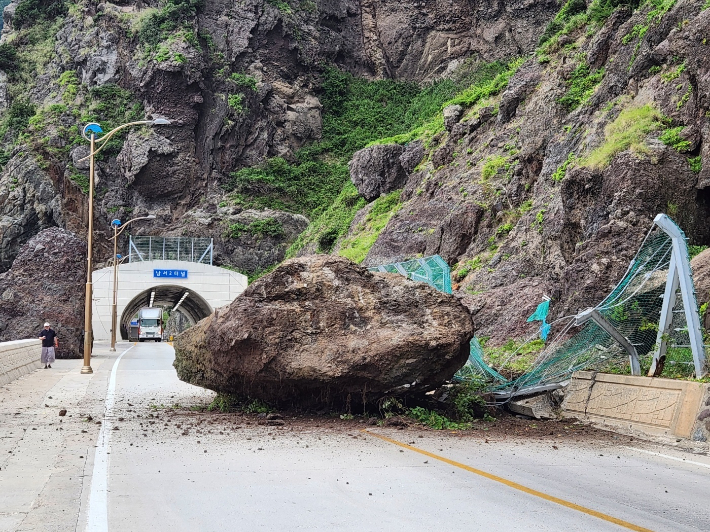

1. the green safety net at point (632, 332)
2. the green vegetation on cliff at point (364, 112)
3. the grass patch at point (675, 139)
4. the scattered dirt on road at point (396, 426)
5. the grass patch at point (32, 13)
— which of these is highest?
the grass patch at point (32, 13)

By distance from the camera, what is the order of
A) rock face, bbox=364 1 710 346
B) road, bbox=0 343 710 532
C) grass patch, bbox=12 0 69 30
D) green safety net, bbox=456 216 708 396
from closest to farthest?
1. road, bbox=0 343 710 532
2. green safety net, bbox=456 216 708 396
3. rock face, bbox=364 1 710 346
4. grass patch, bbox=12 0 69 30

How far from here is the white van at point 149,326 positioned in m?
68.2

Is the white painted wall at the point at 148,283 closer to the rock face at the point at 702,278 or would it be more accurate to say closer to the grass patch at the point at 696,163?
the grass patch at the point at 696,163

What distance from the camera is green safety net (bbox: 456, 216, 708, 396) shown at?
10.9 meters

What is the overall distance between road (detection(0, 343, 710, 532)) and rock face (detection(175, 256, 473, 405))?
619 mm

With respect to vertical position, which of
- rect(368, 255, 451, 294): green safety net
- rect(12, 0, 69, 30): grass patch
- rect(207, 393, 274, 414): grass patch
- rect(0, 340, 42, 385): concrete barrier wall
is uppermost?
rect(12, 0, 69, 30): grass patch

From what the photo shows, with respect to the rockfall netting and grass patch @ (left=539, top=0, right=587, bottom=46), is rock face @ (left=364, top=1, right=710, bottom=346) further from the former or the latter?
grass patch @ (left=539, top=0, right=587, bottom=46)

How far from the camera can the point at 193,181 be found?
64.1 meters

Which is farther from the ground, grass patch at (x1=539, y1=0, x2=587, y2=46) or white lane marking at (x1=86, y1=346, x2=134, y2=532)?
grass patch at (x1=539, y1=0, x2=587, y2=46)

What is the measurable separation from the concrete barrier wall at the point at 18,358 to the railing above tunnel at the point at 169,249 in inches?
1213

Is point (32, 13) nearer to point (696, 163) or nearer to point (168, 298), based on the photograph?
point (168, 298)

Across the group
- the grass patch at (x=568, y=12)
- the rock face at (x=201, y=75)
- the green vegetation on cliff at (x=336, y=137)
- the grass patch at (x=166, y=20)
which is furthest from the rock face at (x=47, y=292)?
the grass patch at (x=166, y=20)

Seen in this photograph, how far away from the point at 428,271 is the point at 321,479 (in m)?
11.8

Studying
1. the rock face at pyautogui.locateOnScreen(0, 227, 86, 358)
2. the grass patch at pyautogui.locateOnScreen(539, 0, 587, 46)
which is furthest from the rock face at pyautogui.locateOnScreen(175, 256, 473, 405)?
the grass patch at pyautogui.locateOnScreen(539, 0, 587, 46)
